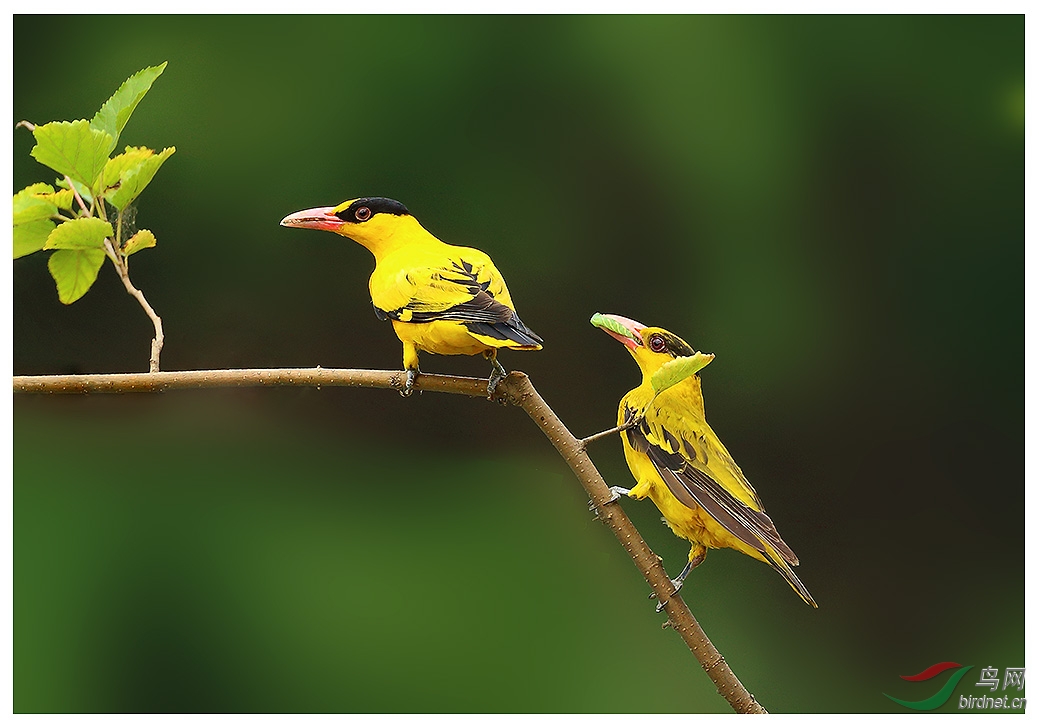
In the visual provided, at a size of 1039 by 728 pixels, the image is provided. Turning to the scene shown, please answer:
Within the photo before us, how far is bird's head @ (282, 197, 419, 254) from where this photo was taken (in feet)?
4.28

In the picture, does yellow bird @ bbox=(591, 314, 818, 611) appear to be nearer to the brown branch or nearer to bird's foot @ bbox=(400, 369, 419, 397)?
the brown branch

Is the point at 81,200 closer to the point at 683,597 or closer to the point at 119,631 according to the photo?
the point at 119,631

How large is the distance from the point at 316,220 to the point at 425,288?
22cm

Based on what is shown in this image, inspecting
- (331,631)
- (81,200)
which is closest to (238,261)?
(81,200)

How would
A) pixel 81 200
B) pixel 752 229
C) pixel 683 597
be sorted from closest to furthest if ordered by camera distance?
pixel 81 200, pixel 683 597, pixel 752 229

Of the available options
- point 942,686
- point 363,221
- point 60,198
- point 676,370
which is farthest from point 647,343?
point 60,198

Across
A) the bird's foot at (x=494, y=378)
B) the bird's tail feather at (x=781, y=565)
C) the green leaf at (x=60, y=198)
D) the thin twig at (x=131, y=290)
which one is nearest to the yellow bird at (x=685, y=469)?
the bird's tail feather at (x=781, y=565)

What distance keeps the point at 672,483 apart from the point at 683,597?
20 centimetres

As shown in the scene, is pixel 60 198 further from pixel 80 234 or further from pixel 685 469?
pixel 685 469

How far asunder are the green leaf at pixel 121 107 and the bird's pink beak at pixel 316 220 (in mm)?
229

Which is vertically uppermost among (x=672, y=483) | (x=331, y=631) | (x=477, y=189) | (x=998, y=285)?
(x=477, y=189)

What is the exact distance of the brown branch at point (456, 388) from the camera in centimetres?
122

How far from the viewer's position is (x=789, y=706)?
1.40 metres

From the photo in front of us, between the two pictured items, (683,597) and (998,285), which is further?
(998,285)
